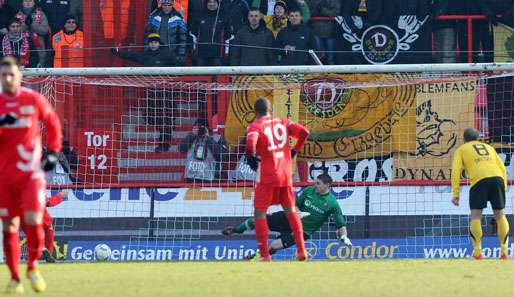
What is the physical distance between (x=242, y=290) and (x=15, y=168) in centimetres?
211

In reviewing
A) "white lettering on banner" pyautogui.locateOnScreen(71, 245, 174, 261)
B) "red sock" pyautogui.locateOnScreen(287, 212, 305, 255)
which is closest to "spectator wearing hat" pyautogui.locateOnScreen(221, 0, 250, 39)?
"white lettering on banner" pyautogui.locateOnScreen(71, 245, 174, 261)

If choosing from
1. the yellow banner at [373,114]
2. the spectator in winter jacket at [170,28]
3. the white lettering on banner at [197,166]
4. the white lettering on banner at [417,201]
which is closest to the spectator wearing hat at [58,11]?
the spectator in winter jacket at [170,28]

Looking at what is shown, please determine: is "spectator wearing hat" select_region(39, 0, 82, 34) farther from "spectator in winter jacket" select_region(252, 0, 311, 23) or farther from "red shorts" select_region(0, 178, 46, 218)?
"red shorts" select_region(0, 178, 46, 218)

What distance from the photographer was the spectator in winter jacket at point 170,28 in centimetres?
2122

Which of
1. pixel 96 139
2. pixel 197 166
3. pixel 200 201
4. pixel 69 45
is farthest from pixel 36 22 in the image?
pixel 200 201

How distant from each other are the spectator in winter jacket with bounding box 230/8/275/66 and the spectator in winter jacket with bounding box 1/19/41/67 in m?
3.60

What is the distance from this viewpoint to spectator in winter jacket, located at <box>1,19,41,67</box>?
21.6 metres

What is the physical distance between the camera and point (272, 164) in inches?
564

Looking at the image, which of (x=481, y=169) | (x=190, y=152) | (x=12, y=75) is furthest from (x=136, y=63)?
(x=12, y=75)

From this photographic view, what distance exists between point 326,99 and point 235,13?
9.05 ft

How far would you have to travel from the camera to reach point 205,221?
731 inches

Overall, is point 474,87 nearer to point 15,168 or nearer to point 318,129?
point 318,129

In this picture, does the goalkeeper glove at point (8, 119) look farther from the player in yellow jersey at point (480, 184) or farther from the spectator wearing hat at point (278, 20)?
the spectator wearing hat at point (278, 20)

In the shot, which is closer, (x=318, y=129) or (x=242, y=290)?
(x=242, y=290)
